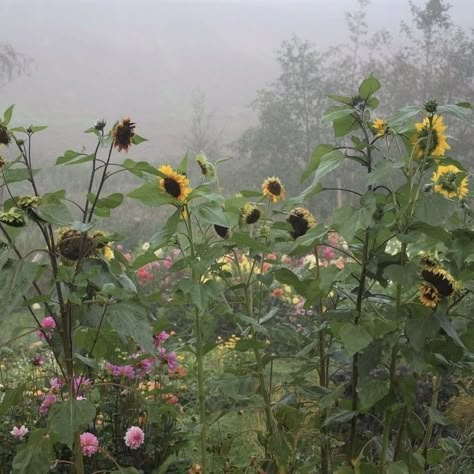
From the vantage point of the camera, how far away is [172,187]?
0.94 metres

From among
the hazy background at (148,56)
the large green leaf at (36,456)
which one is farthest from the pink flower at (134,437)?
the hazy background at (148,56)

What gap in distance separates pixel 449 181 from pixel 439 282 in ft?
0.59

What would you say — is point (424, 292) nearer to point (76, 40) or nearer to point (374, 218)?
point (374, 218)

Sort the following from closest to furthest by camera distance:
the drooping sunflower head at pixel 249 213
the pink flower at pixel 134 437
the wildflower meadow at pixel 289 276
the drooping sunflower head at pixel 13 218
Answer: the drooping sunflower head at pixel 13 218 → the wildflower meadow at pixel 289 276 → the drooping sunflower head at pixel 249 213 → the pink flower at pixel 134 437

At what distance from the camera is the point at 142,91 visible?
44.4 feet

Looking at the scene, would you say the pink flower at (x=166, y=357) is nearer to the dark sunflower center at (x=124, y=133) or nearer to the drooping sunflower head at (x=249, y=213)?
the drooping sunflower head at (x=249, y=213)

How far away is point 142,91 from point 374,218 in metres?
13.2

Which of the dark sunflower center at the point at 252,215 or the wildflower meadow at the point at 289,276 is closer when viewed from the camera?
the wildflower meadow at the point at 289,276

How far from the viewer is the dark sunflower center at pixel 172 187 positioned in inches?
36.9

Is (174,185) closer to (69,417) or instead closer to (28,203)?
(28,203)

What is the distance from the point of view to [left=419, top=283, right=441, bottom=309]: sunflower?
34.8 inches

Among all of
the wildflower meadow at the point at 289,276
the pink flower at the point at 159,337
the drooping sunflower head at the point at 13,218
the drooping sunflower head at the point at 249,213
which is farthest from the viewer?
the pink flower at the point at 159,337

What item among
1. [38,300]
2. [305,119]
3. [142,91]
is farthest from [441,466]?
[142,91]

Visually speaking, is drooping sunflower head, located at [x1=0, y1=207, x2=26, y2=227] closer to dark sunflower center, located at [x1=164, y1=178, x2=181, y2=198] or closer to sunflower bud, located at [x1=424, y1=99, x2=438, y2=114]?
dark sunflower center, located at [x1=164, y1=178, x2=181, y2=198]
